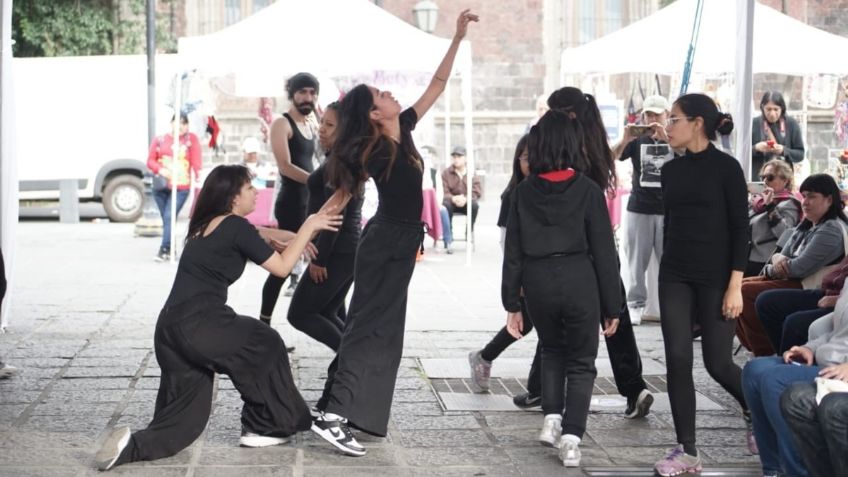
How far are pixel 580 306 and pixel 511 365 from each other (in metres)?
2.86

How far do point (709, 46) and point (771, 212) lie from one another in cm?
544

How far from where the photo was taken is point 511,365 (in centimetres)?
892

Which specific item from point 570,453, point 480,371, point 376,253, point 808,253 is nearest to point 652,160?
point 808,253

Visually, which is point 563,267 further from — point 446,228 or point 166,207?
point 446,228

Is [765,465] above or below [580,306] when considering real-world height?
below

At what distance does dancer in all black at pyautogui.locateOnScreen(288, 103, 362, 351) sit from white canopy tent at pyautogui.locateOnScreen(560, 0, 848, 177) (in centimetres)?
728

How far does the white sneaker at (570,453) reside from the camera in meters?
6.09

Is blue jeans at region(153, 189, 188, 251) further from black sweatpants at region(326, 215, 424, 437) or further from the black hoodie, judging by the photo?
the black hoodie

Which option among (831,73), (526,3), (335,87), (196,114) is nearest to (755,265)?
(831,73)

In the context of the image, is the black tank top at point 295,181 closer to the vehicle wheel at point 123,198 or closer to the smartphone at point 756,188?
the smartphone at point 756,188

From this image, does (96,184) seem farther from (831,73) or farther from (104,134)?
(831,73)

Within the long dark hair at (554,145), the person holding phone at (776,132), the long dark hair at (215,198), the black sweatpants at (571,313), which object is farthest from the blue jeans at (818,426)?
the person holding phone at (776,132)

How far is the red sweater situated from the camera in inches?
679

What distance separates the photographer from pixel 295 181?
30.0ft
